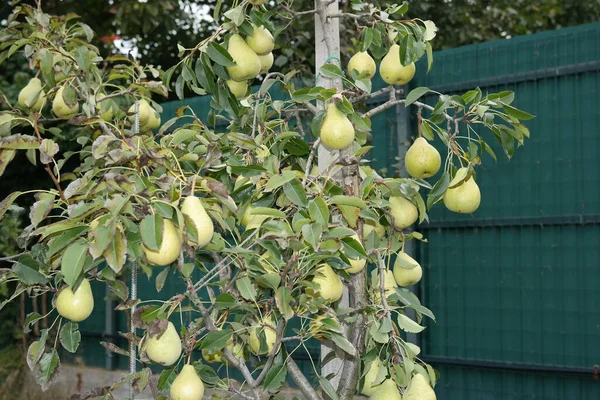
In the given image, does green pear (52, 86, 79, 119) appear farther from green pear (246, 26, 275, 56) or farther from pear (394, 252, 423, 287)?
pear (394, 252, 423, 287)

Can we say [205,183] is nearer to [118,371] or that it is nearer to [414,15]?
[118,371]

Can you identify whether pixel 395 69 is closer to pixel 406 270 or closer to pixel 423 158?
pixel 423 158

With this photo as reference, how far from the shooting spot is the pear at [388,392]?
1.76 m

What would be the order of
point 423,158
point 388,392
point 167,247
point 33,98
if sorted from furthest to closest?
point 33,98 < point 423,158 < point 388,392 < point 167,247

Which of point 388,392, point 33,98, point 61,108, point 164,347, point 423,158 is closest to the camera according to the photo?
point 164,347

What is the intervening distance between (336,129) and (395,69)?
28 centimetres

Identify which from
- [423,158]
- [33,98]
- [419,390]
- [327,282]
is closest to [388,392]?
[419,390]

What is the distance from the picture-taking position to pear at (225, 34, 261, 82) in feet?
6.28

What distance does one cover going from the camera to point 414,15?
6.96 meters

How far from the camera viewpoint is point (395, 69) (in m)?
1.97

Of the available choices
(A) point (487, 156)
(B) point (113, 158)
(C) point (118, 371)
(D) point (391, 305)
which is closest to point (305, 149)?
(D) point (391, 305)

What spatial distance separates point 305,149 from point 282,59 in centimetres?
174

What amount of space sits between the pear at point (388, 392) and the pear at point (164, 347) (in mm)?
420

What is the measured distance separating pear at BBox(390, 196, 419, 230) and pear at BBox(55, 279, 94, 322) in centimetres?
68
